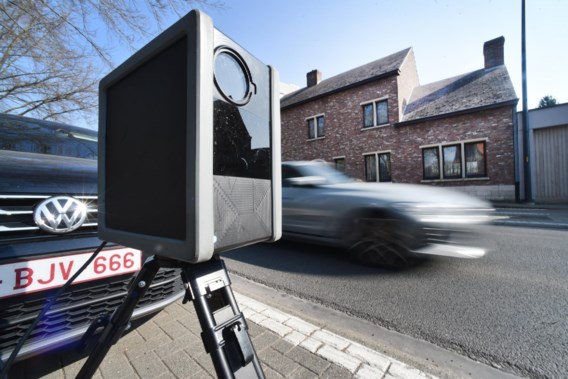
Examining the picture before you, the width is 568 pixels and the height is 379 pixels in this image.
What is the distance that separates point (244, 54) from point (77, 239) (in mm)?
1447

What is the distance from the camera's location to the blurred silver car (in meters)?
3.42

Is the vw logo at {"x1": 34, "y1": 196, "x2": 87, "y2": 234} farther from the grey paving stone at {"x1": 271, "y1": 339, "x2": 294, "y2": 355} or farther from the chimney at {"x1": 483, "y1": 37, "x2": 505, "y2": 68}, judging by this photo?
the chimney at {"x1": 483, "y1": 37, "x2": 505, "y2": 68}

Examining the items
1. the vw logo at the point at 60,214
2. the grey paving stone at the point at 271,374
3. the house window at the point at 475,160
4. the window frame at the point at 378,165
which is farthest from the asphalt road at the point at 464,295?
the window frame at the point at 378,165

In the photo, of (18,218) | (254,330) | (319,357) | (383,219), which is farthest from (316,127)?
(18,218)

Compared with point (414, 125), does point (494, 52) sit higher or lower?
higher

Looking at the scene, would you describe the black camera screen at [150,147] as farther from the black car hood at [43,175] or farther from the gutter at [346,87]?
the gutter at [346,87]

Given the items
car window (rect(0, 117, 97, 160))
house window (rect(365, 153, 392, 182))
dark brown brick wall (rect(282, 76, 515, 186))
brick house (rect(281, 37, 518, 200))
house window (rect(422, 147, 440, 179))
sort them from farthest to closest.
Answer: house window (rect(365, 153, 392, 182)) → house window (rect(422, 147, 440, 179)) → brick house (rect(281, 37, 518, 200)) → dark brown brick wall (rect(282, 76, 515, 186)) → car window (rect(0, 117, 97, 160))

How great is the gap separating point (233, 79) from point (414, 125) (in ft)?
50.5

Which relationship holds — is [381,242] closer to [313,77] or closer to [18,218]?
[18,218]

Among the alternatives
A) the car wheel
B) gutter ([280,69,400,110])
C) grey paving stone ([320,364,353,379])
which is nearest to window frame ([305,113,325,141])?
gutter ([280,69,400,110])

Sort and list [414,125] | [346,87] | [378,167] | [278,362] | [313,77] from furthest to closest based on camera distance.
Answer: [313,77]
[346,87]
[378,167]
[414,125]
[278,362]

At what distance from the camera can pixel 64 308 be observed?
147 cm

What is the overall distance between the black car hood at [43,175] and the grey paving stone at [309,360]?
164cm

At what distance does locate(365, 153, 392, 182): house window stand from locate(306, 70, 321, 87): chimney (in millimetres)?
8380
